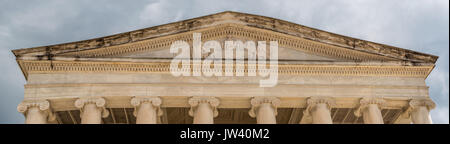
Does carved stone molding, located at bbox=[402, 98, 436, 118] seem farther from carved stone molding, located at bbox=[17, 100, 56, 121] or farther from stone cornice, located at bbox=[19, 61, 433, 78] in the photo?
carved stone molding, located at bbox=[17, 100, 56, 121]

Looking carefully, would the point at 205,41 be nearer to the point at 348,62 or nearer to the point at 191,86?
the point at 191,86

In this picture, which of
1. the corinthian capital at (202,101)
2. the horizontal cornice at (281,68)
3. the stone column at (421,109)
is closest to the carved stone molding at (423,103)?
the stone column at (421,109)

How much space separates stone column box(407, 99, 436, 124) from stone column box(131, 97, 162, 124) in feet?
45.2

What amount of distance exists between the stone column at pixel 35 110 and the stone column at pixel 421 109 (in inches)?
771

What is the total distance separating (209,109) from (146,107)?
10.8 feet

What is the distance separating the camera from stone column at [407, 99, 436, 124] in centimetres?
3120

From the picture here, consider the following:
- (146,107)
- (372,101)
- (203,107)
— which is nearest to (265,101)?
(203,107)

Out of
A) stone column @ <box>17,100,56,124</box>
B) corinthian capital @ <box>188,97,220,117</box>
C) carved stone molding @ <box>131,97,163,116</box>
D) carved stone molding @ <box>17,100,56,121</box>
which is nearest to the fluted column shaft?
stone column @ <box>17,100,56,124</box>

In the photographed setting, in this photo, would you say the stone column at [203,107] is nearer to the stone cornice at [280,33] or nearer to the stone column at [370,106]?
the stone cornice at [280,33]

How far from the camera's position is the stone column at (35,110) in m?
29.9

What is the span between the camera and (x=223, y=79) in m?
31.9

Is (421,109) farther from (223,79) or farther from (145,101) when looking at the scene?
(145,101)
